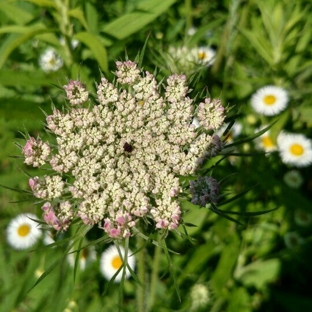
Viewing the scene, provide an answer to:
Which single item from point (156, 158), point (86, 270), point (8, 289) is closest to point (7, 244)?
point (8, 289)

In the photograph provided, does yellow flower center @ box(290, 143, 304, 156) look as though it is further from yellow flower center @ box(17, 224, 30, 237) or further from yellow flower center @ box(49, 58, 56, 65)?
yellow flower center @ box(17, 224, 30, 237)

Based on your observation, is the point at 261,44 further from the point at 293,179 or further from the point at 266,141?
the point at 293,179

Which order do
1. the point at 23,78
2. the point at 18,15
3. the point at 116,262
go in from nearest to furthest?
the point at 23,78
the point at 18,15
the point at 116,262

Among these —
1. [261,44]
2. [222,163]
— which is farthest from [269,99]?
[222,163]

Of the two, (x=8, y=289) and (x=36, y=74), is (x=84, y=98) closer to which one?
(x=36, y=74)

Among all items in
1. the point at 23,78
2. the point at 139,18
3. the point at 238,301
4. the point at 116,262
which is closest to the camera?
the point at 23,78

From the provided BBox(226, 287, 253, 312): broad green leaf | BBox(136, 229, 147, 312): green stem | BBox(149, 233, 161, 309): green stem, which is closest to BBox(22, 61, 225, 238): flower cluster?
BBox(136, 229, 147, 312): green stem
